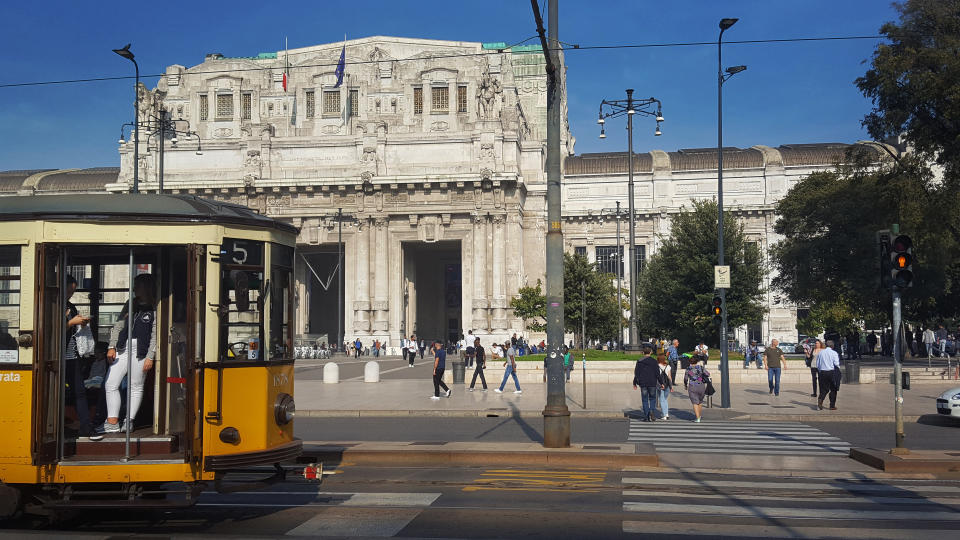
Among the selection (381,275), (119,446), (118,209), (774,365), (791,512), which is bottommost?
(791,512)

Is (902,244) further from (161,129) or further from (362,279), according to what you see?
(362,279)

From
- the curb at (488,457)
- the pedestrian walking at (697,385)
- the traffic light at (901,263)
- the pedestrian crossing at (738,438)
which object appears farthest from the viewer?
the pedestrian walking at (697,385)

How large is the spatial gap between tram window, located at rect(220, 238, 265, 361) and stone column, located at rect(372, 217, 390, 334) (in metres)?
62.6

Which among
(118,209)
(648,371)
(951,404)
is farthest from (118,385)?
(951,404)

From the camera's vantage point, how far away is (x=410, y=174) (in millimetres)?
71812

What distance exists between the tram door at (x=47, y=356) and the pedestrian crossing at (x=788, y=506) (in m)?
5.46

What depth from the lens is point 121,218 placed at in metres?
8.51

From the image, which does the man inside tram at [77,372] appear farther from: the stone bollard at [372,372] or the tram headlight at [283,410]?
the stone bollard at [372,372]

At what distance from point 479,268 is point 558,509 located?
62088 mm

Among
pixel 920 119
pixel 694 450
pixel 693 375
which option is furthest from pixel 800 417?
pixel 920 119

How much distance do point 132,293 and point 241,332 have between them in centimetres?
113

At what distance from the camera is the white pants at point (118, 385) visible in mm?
8625

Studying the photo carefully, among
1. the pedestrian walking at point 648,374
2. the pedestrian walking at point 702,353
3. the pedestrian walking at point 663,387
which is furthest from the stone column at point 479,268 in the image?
the pedestrian walking at point 648,374

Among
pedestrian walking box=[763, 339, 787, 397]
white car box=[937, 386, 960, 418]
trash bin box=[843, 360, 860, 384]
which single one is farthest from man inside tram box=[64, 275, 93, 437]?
trash bin box=[843, 360, 860, 384]
